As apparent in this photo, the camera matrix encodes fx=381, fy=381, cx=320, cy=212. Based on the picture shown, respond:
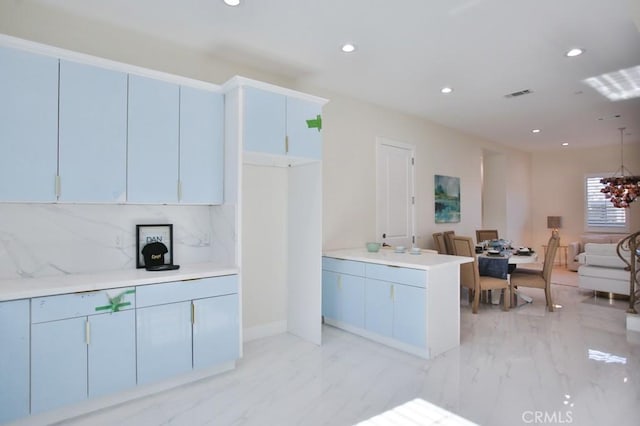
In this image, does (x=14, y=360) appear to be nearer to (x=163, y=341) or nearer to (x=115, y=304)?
(x=115, y=304)

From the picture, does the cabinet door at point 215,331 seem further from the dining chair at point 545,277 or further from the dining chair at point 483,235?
the dining chair at point 483,235

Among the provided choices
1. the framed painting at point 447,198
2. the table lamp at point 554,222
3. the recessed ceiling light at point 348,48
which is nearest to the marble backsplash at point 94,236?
the recessed ceiling light at point 348,48

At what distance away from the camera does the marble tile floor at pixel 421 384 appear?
8.25 ft

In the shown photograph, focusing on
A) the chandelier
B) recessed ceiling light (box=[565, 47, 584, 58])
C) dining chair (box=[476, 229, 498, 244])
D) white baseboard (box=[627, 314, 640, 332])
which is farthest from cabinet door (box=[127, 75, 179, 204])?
the chandelier

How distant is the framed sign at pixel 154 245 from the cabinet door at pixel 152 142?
37 centimetres

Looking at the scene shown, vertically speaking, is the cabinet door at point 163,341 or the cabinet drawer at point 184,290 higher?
the cabinet drawer at point 184,290

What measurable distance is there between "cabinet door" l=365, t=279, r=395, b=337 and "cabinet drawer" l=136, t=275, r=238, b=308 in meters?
1.43

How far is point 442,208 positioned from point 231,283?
4477mm

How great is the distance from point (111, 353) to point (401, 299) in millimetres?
2432

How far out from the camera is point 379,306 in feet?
12.6

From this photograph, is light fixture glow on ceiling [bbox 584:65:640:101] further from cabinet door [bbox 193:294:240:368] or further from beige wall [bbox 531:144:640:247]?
cabinet door [bbox 193:294:240:368]

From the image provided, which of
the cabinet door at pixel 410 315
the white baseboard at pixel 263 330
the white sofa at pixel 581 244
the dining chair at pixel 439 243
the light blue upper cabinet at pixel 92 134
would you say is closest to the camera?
the light blue upper cabinet at pixel 92 134

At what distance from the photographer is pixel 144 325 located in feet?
9.02

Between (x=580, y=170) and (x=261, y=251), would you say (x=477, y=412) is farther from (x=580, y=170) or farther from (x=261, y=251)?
(x=580, y=170)
